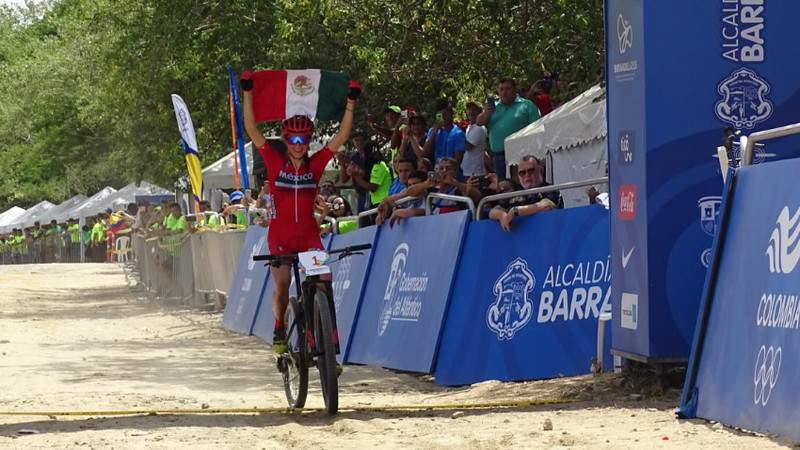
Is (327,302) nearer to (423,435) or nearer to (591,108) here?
(423,435)

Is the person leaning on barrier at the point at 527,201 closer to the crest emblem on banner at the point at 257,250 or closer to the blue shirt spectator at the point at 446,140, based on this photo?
the blue shirt spectator at the point at 446,140

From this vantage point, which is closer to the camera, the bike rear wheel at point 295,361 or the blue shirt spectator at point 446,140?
the bike rear wheel at point 295,361

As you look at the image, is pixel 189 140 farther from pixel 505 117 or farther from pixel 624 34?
pixel 624 34

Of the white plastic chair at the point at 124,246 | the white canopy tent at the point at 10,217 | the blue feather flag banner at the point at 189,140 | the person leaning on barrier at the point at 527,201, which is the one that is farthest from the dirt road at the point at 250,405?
the white canopy tent at the point at 10,217

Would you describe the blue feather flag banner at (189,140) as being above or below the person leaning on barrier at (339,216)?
above

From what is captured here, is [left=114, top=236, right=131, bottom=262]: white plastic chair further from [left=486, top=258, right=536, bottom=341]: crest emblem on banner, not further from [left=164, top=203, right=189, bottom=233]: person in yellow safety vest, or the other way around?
[left=486, top=258, right=536, bottom=341]: crest emblem on banner

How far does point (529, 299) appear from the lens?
11.3m

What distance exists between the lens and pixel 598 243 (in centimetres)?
1084

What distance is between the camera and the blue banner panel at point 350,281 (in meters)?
14.6

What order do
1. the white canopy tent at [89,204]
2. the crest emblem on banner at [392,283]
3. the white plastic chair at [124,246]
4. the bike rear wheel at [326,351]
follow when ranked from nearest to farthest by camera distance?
the bike rear wheel at [326,351] → the crest emblem on banner at [392,283] → the white plastic chair at [124,246] → the white canopy tent at [89,204]

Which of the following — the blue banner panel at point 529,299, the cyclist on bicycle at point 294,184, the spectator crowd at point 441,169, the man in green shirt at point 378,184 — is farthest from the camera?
the man in green shirt at point 378,184

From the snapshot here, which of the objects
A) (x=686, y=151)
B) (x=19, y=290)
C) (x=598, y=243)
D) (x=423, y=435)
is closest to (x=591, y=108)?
(x=598, y=243)

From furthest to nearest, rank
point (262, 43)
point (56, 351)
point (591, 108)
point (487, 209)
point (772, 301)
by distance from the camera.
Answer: point (262, 43) → point (56, 351) → point (591, 108) → point (487, 209) → point (772, 301)

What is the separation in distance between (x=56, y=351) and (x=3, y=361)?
1.71 meters
